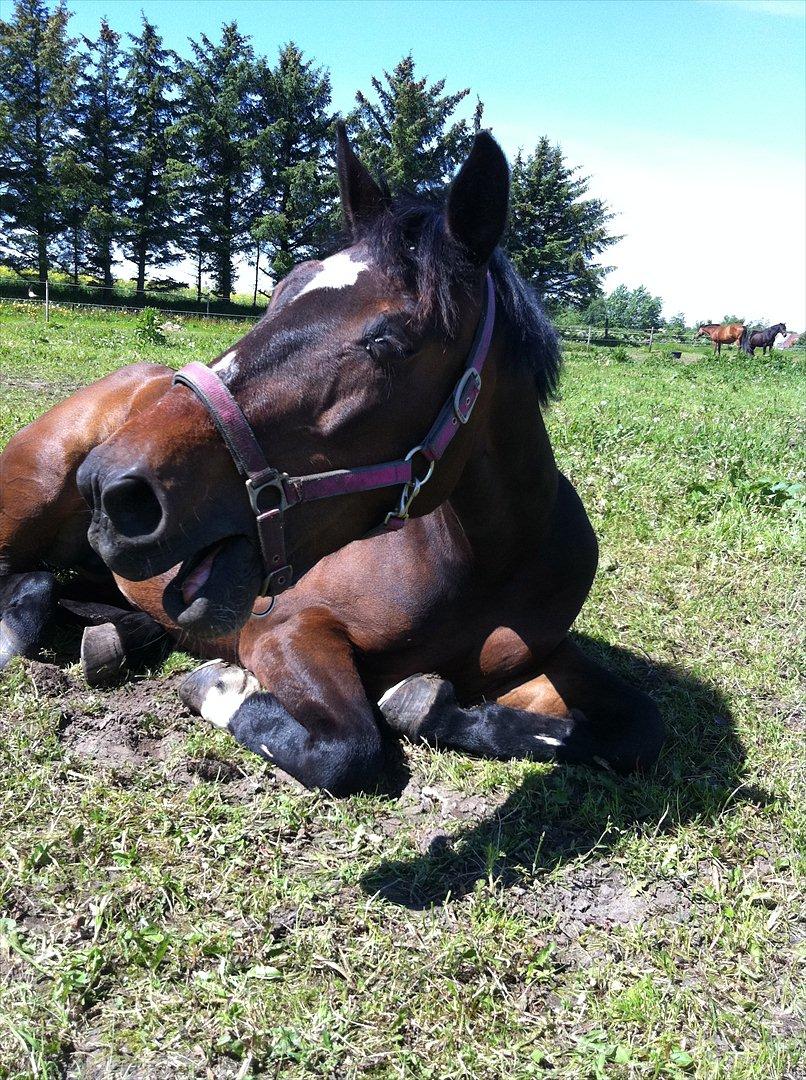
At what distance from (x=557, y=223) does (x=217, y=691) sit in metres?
53.2

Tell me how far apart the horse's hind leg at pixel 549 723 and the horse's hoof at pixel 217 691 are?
611 millimetres

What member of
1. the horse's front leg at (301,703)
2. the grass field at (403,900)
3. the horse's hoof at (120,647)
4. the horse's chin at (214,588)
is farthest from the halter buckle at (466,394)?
the horse's hoof at (120,647)

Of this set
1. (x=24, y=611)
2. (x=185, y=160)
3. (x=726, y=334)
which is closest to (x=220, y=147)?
(x=185, y=160)

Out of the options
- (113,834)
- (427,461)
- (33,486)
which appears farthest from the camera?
(33,486)

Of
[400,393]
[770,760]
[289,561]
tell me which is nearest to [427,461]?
[400,393]

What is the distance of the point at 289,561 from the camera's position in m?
2.24

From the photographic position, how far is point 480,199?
90.4 inches

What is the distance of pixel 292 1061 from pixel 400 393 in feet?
5.64

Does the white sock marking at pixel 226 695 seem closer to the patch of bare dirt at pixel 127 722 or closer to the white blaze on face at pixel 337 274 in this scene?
the patch of bare dirt at pixel 127 722

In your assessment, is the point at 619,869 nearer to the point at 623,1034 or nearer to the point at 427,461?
the point at 623,1034

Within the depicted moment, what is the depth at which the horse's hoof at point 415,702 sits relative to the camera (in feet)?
10.7

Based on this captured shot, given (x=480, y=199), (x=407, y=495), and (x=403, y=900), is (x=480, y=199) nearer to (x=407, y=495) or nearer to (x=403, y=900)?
(x=407, y=495)

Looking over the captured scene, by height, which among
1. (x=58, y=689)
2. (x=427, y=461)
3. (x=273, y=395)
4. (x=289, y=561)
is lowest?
(x=58, y=689)

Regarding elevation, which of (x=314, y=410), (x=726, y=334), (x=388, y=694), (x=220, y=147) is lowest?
(x=388, y=694)
